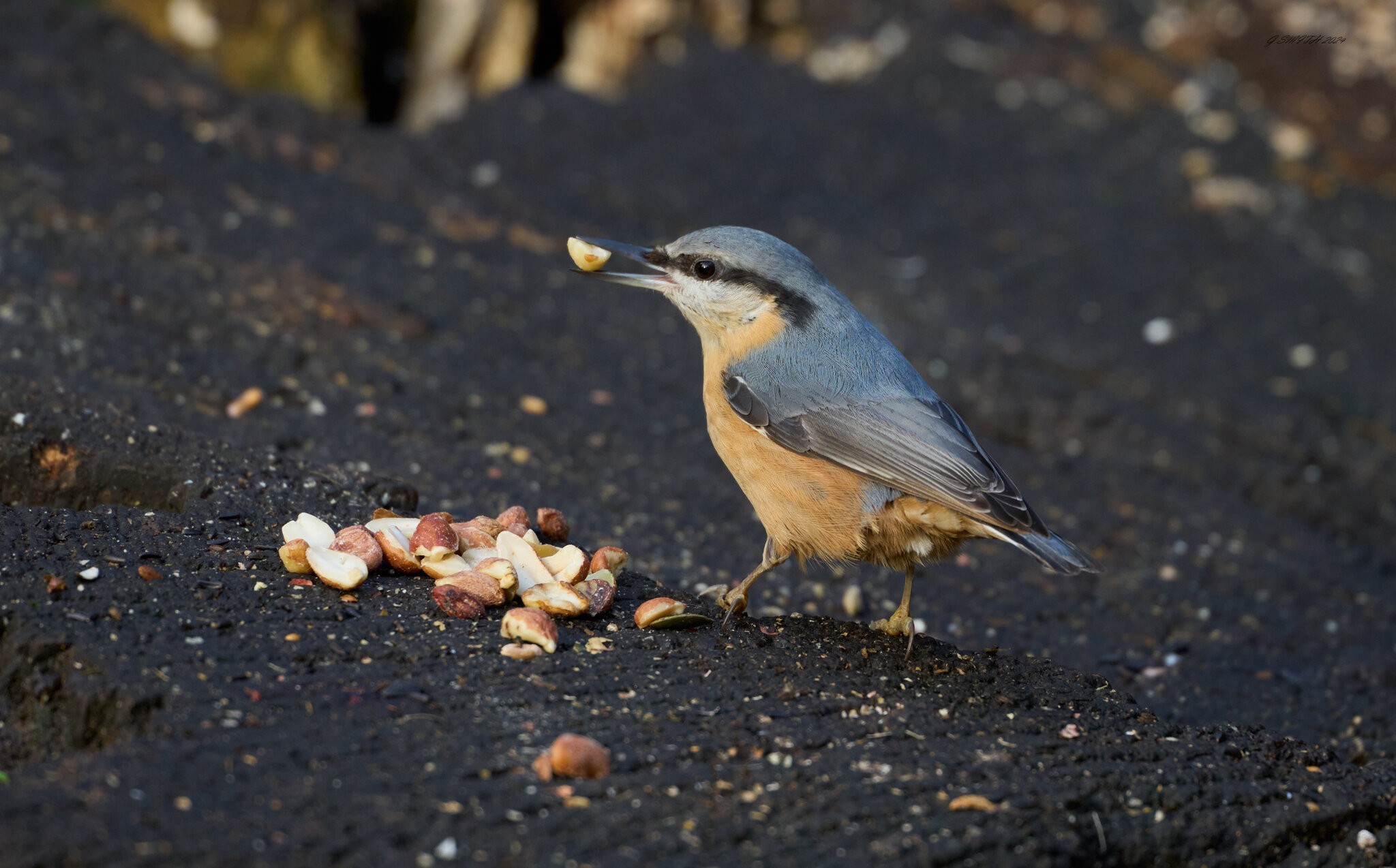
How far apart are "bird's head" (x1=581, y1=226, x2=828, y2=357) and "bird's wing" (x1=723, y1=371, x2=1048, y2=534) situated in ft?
0.69

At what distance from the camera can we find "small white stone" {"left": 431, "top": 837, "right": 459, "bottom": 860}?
80.3 inches

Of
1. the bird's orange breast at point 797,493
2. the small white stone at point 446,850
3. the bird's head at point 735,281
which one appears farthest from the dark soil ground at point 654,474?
the bird's head at point 735,281

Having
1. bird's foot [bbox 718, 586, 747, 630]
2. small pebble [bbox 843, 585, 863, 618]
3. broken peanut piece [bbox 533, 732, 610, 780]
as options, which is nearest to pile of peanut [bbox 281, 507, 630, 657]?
bird's foot [bbox 718, 586, 747, 630]

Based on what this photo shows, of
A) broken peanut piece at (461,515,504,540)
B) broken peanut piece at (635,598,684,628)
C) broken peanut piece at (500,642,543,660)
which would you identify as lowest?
broken peanut piece at (461,515,504,540)

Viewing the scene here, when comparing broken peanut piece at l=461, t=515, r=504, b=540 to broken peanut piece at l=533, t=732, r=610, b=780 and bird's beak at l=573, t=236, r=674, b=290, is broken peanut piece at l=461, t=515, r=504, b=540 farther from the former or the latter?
broken peanut piece at l=533, t=732, r=610, b=780

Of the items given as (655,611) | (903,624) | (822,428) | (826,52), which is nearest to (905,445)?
(822,428)

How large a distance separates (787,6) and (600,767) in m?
7.95

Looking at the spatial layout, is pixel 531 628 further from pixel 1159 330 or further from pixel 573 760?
pixel 1159 330

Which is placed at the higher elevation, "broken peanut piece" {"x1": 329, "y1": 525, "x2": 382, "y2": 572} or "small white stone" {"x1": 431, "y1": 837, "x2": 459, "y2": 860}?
"small white stone" {"x1": 431, "y1": 837, "x2": 459, "y2": 860}

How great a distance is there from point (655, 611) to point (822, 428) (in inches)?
29.0

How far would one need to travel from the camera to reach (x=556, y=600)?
2891 millimetres

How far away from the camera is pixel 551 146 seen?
7.57m

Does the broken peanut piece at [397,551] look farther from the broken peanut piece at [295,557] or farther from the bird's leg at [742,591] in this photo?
the bird's leg at [742,591]

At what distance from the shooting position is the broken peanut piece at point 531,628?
2.73 metres
